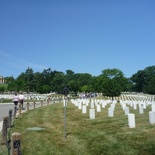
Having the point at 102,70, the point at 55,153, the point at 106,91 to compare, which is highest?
the point at 102,70

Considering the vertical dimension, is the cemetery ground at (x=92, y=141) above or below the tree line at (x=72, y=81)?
below

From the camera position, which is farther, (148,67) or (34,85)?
(148,67)

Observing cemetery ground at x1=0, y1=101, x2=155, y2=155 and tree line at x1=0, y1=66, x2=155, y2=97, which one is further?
tree line at x1=0, y1=66, x2=155, y2=97

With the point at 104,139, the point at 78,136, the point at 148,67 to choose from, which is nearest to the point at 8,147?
the point at 78,136

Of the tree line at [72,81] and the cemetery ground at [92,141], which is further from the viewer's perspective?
the tree line at [72,81]

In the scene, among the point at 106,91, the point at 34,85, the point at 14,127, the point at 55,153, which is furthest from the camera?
the point at 34,85

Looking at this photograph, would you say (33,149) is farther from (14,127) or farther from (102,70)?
(102,70)

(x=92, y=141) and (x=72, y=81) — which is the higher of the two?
(x=72, y=81)

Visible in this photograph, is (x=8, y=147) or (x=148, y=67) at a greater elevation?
(x=148, y=67)

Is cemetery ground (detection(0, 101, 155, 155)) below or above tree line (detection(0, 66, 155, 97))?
below

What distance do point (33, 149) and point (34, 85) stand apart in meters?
120

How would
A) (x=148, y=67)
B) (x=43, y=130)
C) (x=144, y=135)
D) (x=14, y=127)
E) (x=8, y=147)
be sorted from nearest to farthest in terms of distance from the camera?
1. (x=8, y=147)
2. (x=144, y=135)
3. (x=43, y=130)
4. (x=14, y=127)
5. (x=148, y=67)

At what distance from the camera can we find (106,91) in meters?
48.4

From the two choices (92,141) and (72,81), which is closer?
(92,141)
